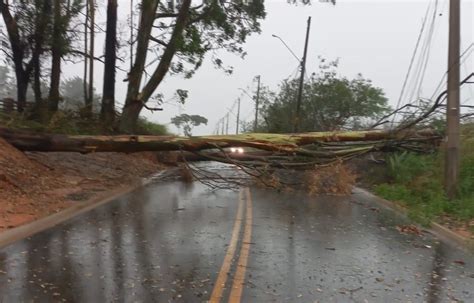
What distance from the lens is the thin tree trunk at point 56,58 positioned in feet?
71.7


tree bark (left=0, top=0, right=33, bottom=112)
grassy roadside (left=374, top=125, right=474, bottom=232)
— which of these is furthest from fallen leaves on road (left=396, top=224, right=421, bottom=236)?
tree bark (left=0, top=0, right=33, bottom=112)

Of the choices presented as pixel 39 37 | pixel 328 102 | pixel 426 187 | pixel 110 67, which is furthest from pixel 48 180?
pixel 328 102

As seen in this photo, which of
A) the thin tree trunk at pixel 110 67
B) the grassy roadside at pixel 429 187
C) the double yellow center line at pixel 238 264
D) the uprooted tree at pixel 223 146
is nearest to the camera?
the double yellow center line at pixel 238 264

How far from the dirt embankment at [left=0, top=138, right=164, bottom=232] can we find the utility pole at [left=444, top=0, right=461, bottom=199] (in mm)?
8930

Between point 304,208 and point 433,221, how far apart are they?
3.13 meters

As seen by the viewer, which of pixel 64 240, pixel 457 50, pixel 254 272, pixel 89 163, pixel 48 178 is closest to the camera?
pixel 254 272

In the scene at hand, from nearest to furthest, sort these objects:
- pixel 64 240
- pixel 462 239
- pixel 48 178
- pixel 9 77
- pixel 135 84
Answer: pixel 64 240 < pixel 462 239 < pixel 48 178 < pixel 135 84 < pixel 9 77

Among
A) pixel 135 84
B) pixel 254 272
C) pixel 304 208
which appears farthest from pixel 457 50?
pixel 135 84

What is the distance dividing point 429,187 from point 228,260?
31.3 feet

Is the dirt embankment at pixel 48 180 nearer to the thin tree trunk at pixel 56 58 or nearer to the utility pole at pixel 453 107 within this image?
the thin tree trunk at pixel 56 58

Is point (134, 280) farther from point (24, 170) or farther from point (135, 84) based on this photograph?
point (135, 84)

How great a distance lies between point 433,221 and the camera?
11.3 meters

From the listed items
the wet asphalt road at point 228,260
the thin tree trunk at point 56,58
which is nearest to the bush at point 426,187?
the wet asphalt road at point 228,260

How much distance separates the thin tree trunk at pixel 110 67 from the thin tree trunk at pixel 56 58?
2.25m
